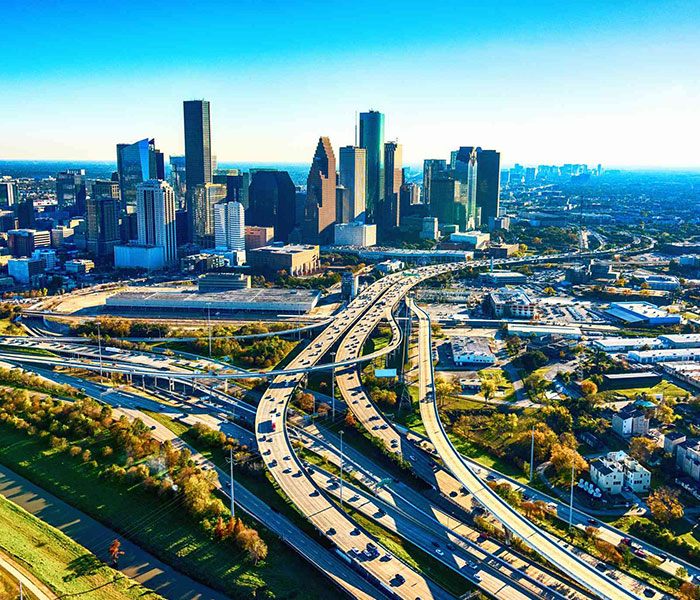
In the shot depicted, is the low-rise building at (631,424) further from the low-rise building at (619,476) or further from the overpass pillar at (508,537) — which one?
the overpass pillar at (508,537)

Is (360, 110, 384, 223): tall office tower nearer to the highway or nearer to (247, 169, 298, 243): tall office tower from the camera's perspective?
(247, 169, 298, 243): tall office tower

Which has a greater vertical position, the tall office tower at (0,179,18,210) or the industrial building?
the tall office tower at (0,179,18,210)

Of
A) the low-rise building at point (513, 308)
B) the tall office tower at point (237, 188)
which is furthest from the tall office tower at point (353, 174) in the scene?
the low-rise building at point (513, 308)

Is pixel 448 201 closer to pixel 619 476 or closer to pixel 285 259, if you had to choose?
pixel 285 259

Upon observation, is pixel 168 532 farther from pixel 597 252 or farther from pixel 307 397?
pixel 597 252

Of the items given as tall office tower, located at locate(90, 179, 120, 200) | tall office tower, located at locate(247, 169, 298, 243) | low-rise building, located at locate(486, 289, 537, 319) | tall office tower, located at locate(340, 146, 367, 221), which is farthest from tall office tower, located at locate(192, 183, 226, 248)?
low-rise building, located at locate(486, 289, 537, 319)

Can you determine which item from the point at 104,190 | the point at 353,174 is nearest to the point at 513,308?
the point at 353,174
